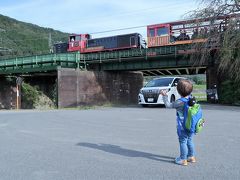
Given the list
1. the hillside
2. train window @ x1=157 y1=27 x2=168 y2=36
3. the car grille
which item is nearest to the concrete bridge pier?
train window @ x1=157 y1=27 x2=168 y2=36

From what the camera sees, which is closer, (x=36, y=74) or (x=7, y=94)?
(x=36, y=74)

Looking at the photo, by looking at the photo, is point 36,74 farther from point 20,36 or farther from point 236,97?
point 20,36

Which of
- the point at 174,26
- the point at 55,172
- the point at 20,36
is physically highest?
the point at 20,36

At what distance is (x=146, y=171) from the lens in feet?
17.2

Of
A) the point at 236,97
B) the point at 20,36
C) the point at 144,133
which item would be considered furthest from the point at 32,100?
the point at 20,36

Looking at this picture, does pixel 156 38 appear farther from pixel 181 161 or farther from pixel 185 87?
pixel 181 161

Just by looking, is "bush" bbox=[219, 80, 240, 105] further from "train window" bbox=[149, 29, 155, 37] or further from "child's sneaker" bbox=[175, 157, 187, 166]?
"child's sneaker" bbox=[175, 157, 187, 166]

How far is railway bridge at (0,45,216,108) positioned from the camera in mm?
30734

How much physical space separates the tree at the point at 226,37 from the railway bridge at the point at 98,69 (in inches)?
148

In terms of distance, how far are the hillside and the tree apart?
76423 millimetres

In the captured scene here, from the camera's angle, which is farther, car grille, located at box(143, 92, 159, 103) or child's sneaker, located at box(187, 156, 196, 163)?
car grille, located at box(143, 92, 159, 103)

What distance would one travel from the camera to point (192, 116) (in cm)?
553

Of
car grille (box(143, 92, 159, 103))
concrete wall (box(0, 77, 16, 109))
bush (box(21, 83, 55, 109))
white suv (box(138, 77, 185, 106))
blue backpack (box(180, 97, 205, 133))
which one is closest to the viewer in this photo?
blue backpack (box(180, 97, 205, 133))

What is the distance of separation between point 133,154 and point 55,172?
6.09ft
